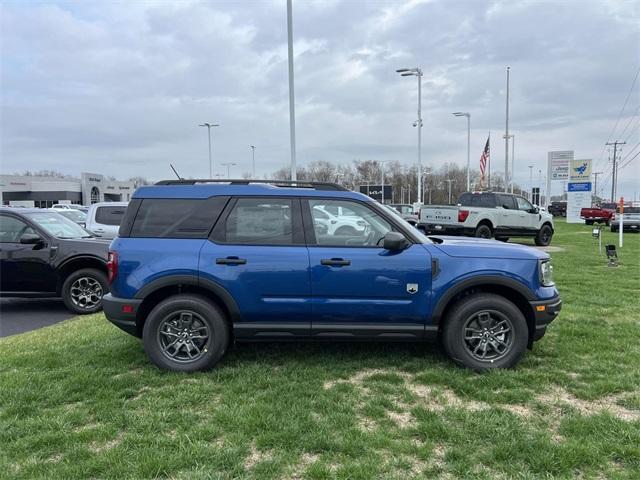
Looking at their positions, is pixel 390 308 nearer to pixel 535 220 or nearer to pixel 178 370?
pixel 178 370

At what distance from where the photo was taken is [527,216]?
18.0m

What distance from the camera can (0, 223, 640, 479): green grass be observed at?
3.03 metres

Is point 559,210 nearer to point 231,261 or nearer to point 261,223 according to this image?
point 261,223

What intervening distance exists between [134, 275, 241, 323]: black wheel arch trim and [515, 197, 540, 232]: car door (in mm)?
15715

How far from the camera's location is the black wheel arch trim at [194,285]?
454 centimetres

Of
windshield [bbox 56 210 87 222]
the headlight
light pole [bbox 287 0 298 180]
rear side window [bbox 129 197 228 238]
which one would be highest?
light pole [bbox 287 0 298 180]

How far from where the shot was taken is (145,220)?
4.68 metres

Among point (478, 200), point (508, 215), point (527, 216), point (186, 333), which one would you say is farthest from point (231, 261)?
point (527, 216)

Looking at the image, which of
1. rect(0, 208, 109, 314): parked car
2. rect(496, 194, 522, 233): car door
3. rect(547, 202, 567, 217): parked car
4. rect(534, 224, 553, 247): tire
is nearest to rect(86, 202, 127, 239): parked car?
rect(0, 208, 109, 314): parked car

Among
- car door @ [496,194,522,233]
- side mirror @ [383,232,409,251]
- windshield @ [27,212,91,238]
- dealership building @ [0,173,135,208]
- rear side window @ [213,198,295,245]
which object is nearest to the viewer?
side mirror @ [383,232,409,251]

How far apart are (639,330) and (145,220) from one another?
19.6ft

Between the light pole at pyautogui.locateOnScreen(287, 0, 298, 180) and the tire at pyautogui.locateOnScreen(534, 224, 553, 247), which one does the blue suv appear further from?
the tire at pyautogui.locateOnScreen(534, 224, 553, 247)

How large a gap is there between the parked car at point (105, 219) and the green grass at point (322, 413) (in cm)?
724

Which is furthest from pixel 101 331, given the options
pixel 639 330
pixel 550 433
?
pixel 639 330
